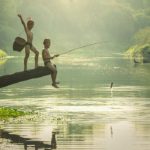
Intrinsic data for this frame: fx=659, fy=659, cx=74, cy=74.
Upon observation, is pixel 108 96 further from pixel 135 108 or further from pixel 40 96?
pixel 135 108

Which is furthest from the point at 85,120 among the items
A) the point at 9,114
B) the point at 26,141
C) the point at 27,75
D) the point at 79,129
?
the point at 26,141

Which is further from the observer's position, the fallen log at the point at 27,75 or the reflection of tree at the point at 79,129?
the reflection of tree at the point at 79,129

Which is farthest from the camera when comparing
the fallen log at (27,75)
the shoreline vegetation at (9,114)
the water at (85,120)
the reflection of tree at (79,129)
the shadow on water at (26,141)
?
the shoreline vegetation at (9,114)

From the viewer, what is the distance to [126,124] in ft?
136

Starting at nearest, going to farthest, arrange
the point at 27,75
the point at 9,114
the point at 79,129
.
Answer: the point at 27,75
the point at 79,129
the point at 9,114

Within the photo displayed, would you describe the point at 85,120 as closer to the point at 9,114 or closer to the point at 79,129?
the point at 79,129

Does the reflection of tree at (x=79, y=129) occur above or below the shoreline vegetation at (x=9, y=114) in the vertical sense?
below

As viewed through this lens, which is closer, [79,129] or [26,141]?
[26,141]

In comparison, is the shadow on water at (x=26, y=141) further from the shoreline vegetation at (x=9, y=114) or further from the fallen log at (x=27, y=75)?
the shoreline vegetation at (x=9, y=114)

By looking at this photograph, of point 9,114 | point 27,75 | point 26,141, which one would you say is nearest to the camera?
point 26,141

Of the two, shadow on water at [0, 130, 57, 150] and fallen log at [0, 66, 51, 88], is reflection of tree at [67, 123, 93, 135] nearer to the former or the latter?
shadow on water at [0, 130, 57, 150]

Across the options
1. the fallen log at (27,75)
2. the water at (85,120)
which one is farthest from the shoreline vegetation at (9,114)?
the fallen log at (27,75)

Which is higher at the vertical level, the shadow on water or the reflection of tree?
the reflection of tree

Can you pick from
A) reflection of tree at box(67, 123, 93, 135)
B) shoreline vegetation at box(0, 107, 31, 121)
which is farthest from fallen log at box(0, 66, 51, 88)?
shoreline vegetation at box(0, 107, 31, 121)
